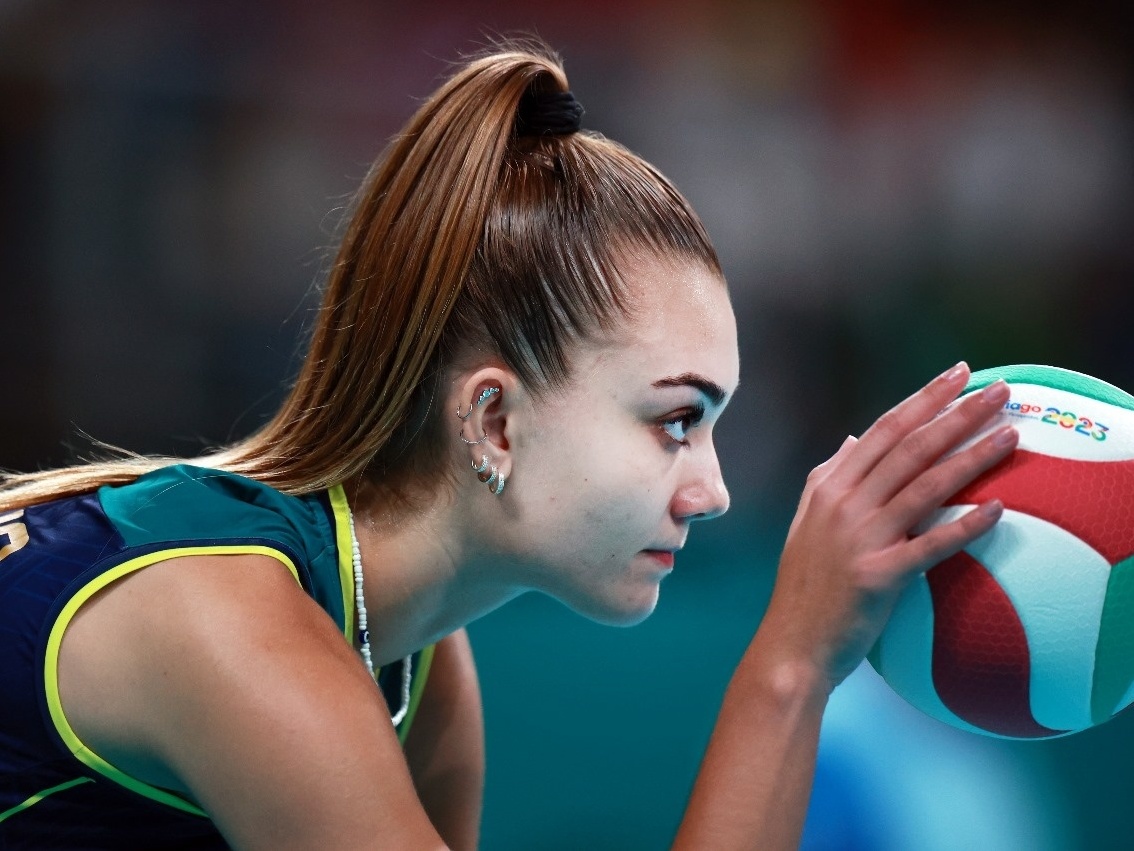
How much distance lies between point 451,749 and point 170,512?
105 centimetres

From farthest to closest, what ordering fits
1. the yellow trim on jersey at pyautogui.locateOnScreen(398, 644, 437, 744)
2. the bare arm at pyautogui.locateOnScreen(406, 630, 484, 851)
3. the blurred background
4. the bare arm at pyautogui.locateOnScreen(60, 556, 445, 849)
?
the blurred background
the bare arm at pyautogui.locateOnScreen(406, 630, 484, 851)
the yellow trim on jersey at pyautogui.locateOnScreen(398, 644, 437, 744)
the bare arm at pyautogui.locateOnScreen(60, 556, 445, 849)

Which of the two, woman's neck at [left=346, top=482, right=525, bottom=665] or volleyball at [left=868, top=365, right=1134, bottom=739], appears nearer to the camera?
volleyball at [left=868, top=365, right=1134, bottom=739]

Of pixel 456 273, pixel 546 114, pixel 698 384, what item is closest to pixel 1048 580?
pixel 698 384

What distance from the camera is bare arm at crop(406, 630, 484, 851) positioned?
8.35 feet

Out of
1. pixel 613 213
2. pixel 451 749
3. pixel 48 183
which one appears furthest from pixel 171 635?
pixel 48 183

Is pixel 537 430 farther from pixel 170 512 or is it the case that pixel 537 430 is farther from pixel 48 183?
pixel 48 183

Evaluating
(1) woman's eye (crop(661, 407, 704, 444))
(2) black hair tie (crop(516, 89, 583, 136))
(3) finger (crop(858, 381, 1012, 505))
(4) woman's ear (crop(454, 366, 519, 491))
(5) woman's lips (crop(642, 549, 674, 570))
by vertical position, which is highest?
(2) black hair tie (crop(516, 89, 583, 136))

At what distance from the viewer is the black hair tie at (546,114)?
81.2 inches

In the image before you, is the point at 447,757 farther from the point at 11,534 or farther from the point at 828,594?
the point at 828,594

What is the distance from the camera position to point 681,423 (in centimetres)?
189

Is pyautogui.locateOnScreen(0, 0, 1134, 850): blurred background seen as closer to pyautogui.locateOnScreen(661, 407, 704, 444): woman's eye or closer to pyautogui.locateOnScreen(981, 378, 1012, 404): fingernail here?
pyautogui.locateOnScreen(661, 407, 704, 444): woman's eye

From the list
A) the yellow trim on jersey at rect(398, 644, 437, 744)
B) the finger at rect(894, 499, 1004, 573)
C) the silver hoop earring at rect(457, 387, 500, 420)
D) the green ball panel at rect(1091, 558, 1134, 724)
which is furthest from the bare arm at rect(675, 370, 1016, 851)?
the yellow trim on jersey at rect(398, 644, 437, 744)

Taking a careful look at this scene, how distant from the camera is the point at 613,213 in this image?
1.95 metres

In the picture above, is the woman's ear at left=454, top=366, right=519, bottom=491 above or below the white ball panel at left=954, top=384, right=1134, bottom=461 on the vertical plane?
below
